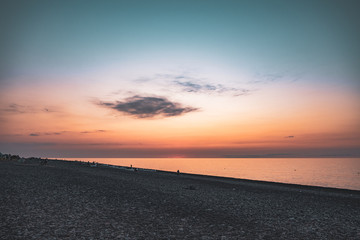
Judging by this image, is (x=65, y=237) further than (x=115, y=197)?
No

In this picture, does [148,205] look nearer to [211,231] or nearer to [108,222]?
[108,222]

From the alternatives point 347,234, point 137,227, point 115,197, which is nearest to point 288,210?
point 347,234

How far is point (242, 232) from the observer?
40.1 feet

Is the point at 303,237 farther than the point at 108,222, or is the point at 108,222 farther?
the point at 108,222

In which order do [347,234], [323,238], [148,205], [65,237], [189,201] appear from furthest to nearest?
1. [189,201]
2. [148,205]
3. [347,234]
4. [323,238]
5. [65,237]

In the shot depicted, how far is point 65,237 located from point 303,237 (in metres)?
10.6

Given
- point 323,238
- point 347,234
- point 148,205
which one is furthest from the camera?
point 148,205

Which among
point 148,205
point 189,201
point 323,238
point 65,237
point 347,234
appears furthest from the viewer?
point 189,201

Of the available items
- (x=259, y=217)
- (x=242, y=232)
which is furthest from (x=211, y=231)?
(x=259, y=217)

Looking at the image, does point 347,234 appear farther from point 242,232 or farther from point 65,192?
point 65,192

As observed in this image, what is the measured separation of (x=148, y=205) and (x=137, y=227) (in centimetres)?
531

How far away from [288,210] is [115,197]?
13.1 meters

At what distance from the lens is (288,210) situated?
1847cm

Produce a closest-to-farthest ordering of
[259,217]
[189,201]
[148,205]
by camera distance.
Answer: [259,217], [148,205], [189,201]
